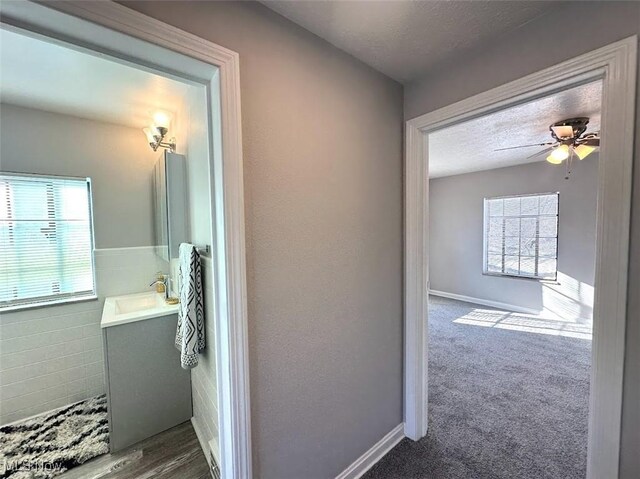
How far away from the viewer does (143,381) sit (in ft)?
6.35

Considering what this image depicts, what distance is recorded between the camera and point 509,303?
475cm

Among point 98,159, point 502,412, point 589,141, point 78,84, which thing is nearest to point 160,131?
point 78,84

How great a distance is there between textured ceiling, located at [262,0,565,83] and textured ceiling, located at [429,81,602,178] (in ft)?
1.34

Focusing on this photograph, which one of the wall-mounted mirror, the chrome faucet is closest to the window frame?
the wall-mounted mirror

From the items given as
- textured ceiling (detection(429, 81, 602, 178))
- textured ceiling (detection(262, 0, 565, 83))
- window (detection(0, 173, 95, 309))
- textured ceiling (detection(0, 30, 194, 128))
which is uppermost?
textured ceiling (detection(429, 81, 602, 178))

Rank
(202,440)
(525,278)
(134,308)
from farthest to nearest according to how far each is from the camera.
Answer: (525,278) < (134,308) < (202,440)

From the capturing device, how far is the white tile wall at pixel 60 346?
2.12 meters

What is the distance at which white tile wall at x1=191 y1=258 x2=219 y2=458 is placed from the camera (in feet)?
5.15

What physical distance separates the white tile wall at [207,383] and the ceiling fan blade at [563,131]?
10.8 feet

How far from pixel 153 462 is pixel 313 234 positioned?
1901mm

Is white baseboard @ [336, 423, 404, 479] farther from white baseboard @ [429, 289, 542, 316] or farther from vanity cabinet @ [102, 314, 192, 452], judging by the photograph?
white baseboard @ [429, 289, 542, 316]

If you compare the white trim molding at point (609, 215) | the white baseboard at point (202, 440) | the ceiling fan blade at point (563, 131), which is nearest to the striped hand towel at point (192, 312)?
the white baseboard at point (202, 440)

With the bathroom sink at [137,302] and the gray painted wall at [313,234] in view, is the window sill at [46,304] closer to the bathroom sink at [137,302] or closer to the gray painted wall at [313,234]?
the bathroom sink at [137,302]

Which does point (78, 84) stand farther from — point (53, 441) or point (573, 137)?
point (573, 137)
